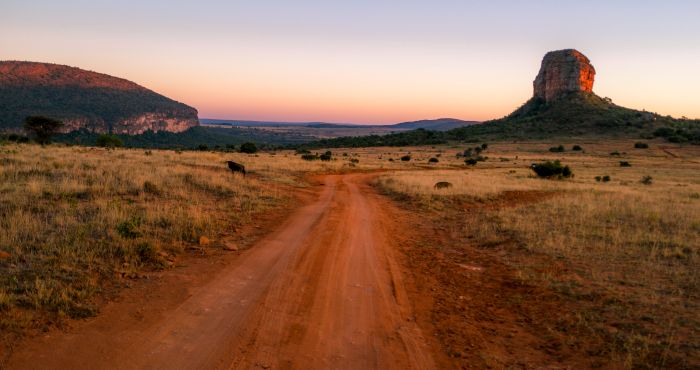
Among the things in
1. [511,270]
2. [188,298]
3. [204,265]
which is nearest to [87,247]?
[204,265]

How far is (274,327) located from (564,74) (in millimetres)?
121826

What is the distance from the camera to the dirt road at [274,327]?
4863 millimetres

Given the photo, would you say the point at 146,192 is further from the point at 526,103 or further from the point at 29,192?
the point at 526,103

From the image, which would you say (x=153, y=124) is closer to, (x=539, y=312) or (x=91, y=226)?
(x=91, y=226)

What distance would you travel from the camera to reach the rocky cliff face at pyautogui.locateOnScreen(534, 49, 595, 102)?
110m

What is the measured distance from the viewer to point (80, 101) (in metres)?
114

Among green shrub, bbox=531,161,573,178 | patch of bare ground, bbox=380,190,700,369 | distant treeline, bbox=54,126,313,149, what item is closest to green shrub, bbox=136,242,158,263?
patch of bare ground, bbox=380,190,700,369

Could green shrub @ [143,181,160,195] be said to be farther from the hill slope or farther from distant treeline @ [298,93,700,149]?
the hill slope

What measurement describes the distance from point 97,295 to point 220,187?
37.6 feet

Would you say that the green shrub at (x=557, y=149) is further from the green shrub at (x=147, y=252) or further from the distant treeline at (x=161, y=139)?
the green shrub at (x=147, y=252)

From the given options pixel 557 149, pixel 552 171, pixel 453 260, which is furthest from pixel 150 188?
pixel 557 149

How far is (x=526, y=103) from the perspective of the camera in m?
122

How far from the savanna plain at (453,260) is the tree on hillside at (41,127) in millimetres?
41187

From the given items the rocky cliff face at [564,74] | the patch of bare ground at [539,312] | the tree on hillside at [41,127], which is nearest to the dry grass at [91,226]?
the patch of bare ground at [539,312]
